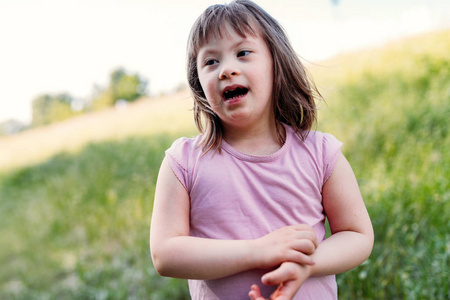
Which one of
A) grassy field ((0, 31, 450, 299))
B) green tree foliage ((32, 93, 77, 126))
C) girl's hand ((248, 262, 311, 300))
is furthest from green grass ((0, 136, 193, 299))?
green tree foliage ((32, 93, 77, 126))

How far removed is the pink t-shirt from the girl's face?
0.39ft

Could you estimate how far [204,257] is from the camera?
103cm

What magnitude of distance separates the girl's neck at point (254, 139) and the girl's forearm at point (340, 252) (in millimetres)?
315

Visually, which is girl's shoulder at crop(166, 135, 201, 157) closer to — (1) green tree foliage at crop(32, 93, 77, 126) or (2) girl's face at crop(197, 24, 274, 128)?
(2) girl's face at crop(197, 24, 274, 128)

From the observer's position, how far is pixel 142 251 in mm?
3496

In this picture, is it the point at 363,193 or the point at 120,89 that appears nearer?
the point at 363,193

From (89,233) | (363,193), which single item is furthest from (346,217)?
(89,233)

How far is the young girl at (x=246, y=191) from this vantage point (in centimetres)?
104

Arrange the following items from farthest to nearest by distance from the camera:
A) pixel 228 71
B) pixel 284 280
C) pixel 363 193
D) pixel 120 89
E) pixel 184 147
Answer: pixel 120 89
pixel 363 193
pixel 184 147
pixel 228 71
pixel 284 280

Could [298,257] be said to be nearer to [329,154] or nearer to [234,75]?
[329,154]

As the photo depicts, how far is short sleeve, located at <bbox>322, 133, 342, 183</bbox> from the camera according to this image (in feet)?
3.91

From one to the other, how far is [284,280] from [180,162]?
1.40ft

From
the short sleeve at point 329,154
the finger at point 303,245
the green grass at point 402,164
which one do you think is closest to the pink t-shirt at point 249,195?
the short sleeve at point 329,154

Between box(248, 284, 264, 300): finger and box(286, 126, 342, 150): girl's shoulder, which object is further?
box(286, 126, 342, 150): girl's shoulder
